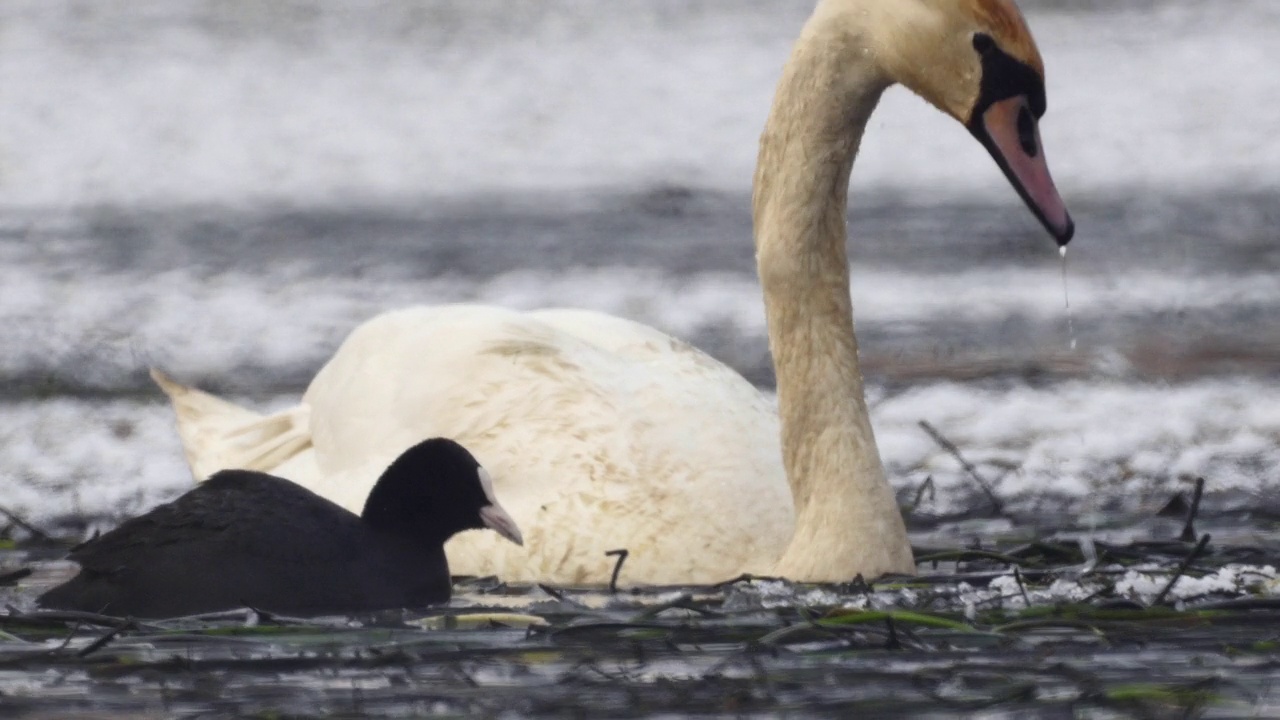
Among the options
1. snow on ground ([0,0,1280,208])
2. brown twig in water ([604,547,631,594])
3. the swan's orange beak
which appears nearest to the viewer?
the swan's orange beak

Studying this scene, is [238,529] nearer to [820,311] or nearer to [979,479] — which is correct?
[820,311]

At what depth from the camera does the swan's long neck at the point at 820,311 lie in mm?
6379

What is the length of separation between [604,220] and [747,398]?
6.47m

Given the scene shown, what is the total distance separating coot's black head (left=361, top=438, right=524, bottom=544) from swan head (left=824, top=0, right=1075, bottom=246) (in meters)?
1.52

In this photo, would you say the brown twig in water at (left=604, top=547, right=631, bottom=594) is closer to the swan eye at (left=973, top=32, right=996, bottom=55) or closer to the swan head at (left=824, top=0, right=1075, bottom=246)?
the swan head at (left=824, top=0, right=1075, bottom=246)

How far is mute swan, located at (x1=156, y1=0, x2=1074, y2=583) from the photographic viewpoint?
6227 mm

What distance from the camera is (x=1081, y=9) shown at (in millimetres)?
20203

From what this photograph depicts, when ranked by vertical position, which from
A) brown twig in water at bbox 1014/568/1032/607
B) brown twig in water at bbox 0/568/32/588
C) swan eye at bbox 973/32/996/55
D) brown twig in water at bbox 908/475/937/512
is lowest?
brown twig in water at bbox 908/475/937/512

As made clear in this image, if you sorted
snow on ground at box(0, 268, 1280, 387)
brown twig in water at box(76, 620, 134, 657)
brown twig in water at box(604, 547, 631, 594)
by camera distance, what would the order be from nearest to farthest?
brown twig in water at box(76, 620, 134, 657) < brown twig in water at box(604, 547, 631, 594) < snow on ground at box(0, 268, 1280, 387)

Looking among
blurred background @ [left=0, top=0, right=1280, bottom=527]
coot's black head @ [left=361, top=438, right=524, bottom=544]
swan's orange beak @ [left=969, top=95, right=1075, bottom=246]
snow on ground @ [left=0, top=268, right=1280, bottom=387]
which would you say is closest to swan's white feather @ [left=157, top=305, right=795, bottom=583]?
coot's black head @ [left=361, top=438, right=524, bottom=544]

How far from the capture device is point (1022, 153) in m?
6.10

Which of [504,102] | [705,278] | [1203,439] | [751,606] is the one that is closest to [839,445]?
[751,606]

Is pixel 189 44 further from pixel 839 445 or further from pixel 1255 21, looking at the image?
pixel 839 445

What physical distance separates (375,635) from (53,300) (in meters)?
6.52
